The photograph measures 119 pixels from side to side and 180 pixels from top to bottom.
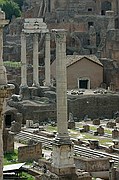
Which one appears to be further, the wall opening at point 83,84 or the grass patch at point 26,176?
the wall opening at point 83,84

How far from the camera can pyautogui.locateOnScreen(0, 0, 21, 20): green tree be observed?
73188 millimetres

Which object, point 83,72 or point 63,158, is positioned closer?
point 63,158

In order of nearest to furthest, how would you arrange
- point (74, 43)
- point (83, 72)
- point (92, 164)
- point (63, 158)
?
1. point (63, 158)
2. point (92, 164)
3. point (83, 72)
4. point (74, 43)

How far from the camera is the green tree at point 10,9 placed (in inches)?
2881

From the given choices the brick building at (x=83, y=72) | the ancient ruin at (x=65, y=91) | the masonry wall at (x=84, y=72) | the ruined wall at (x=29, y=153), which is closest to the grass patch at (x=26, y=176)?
the ancient ruin at (x=65, y=91)

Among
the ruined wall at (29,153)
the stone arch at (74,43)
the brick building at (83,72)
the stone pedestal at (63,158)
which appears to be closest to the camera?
the stone pedestal at (63,158)

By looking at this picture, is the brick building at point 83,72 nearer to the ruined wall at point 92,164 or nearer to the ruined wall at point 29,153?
the ruined wall at point 29,153

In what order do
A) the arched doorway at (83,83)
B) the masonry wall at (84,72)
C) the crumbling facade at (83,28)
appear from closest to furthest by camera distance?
the masonry wall at (84,72), the arched doorway at (83,83), the crumbling facade at (83,28)

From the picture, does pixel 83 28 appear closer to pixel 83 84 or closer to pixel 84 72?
pixel 83 84

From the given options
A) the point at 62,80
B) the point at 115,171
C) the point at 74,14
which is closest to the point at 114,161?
the point at 115,171

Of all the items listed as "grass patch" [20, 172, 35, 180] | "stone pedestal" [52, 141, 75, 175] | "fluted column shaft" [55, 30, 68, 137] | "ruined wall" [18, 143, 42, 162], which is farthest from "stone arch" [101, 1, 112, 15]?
"stone pedestal" [52, 141, 75, 175]

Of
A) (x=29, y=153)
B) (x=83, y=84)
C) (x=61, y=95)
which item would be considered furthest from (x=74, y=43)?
(x=61, y=95)

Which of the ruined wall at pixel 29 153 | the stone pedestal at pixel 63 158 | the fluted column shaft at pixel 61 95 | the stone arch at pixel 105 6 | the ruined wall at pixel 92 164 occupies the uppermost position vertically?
the stone arch at pixel 105 6

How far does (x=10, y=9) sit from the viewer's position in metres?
73.8
